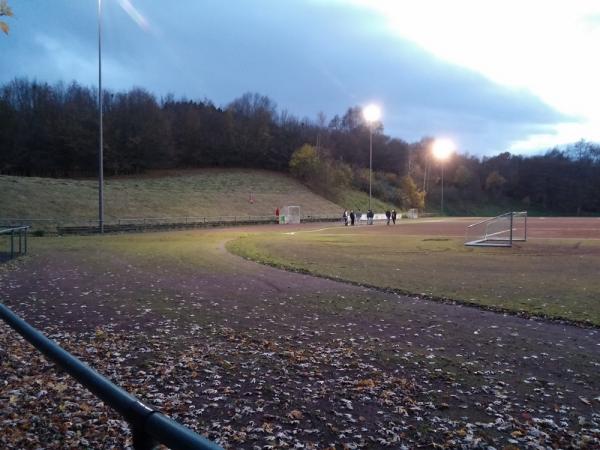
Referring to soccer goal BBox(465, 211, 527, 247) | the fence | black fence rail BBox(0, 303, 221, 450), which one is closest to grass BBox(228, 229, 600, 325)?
soccer goal BBox(465, 211, 527, 247)

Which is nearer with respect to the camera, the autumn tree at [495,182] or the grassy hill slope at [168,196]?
the grassy hill slope at [168,196]

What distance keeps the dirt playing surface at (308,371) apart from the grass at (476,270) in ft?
5.10

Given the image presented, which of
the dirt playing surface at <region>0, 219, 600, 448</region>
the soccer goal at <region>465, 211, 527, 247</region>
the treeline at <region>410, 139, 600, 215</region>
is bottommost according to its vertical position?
the dirt playing surface at <region>0, 219, 600, 448</region>

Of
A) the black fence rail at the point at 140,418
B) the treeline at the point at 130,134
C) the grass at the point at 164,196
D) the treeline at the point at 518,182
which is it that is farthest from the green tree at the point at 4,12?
the treeline at the point at 518,182

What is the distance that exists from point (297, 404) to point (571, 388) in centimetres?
351

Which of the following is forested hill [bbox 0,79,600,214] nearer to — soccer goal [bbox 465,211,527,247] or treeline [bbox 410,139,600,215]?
treeline [bbox 410,139,600,215]

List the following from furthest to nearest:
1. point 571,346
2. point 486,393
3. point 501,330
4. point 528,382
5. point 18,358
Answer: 1. point 501,330
2. point 571,346
3. point 18,358
4. point 528,382
5. point 486,393

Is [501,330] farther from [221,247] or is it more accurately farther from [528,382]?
[221,247]

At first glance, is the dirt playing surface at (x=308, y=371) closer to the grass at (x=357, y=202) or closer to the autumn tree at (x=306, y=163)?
the grass at (x=357, y=202)

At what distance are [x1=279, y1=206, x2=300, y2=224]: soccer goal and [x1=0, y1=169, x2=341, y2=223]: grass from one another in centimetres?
423

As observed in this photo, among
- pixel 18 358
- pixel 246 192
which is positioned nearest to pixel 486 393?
pixel 18 358

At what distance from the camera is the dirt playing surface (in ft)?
15.3

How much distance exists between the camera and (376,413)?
16.7 feet

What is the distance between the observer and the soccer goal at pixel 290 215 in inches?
2288
